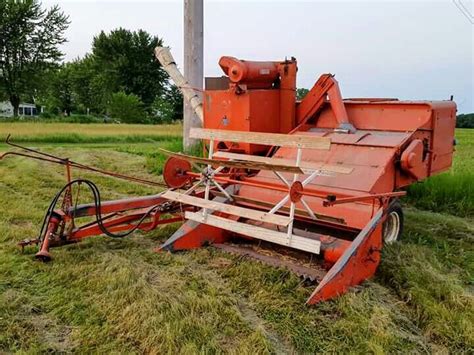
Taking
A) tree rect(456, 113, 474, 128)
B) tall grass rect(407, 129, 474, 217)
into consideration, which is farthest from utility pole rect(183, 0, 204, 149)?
tree rect(456, 113, 474, 128)

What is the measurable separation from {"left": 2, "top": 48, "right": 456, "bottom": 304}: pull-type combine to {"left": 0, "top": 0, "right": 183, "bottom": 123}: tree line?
36.9 meters

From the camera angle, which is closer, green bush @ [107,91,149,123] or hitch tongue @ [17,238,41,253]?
hitch tongue @ [17,238,41,253]

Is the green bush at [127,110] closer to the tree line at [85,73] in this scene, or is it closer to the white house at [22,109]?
the tree line at [85,73]

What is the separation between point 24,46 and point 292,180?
40.8 metres

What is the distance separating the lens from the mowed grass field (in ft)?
9.30

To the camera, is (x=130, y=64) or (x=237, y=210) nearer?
(x=237, y=210)

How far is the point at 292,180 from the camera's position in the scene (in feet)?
15.3

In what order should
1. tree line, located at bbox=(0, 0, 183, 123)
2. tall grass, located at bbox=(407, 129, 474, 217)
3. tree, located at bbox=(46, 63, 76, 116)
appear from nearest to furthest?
tall grass, located at bbox=(407, 129, 474, 217) → tree line, located at bbox=(0, 0, 183, 123) → tree, located at bbox=(46, 63, 76, 116)

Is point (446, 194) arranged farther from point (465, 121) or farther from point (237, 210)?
point (465, 121)

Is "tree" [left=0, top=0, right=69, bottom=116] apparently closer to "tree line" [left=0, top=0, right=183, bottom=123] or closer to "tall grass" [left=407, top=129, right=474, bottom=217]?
"tree line" [left=0, top=0, right=183, bottom=123]

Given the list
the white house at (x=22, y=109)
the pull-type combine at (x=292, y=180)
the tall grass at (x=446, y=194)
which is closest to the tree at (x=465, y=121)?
the tall grass at (x=446, y=194)

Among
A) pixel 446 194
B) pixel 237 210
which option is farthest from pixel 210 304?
pixel 446 194

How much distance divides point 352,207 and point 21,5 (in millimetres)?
42565

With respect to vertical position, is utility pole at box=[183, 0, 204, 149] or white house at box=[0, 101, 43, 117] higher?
utility pole at box=[183, 0, 204, 149]
